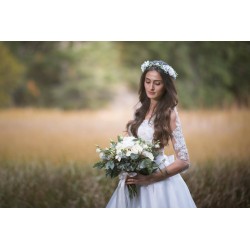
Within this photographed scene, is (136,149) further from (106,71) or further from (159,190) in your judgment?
(106,71)

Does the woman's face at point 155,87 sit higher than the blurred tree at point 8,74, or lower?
lower

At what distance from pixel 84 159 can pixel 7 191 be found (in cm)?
95

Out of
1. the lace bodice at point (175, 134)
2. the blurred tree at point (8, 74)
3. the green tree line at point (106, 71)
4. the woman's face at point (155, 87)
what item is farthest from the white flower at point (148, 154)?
the blurred tree at point (8, 74)

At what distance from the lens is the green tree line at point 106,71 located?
19.1ft

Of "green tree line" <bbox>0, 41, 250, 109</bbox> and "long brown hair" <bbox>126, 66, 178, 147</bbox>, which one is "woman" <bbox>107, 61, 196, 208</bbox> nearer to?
"long brown hair" <bbox>126, 66, 178, 147</bbox>

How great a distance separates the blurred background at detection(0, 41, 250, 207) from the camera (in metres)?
5.73

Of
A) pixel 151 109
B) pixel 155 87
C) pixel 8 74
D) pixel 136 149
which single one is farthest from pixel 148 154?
pixel 8 74

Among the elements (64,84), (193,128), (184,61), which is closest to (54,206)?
(64,84)

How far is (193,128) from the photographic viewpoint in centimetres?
588

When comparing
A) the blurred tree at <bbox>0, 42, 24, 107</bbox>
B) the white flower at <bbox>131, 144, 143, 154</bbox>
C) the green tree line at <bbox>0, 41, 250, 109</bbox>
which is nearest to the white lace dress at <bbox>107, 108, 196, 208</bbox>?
the white flower at <bbox>131, 144, 143, 154</bbox>

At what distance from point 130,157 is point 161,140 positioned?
419 mm

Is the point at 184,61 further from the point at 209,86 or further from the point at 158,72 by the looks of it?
the point at 158,72

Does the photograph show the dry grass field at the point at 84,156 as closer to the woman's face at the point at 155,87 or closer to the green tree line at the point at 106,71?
the green tree line at the point at 106,71

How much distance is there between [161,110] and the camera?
15.3ft
